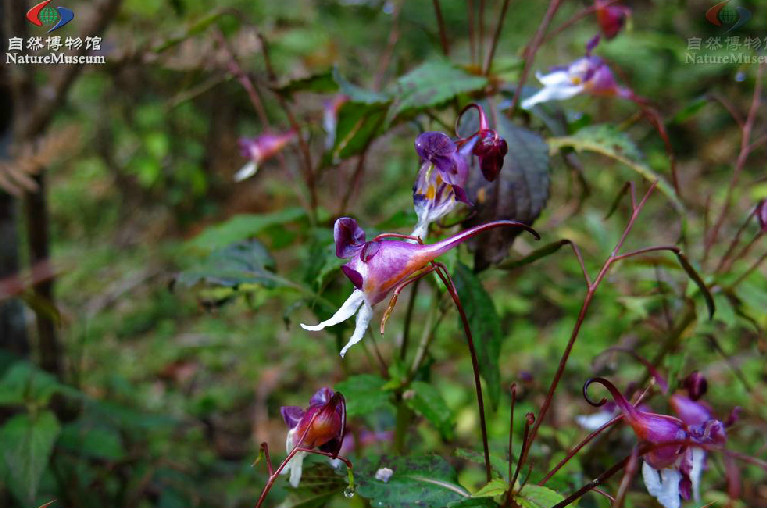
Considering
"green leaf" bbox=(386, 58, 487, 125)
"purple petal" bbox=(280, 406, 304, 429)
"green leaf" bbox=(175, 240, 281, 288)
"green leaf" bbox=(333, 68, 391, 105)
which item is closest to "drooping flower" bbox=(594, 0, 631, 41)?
"green leaf" bbox=(386, 58, 487, 125)

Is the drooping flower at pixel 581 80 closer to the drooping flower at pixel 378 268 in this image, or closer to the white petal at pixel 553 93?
the white petal at pixel 553 93

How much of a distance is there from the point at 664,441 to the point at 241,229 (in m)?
0.74

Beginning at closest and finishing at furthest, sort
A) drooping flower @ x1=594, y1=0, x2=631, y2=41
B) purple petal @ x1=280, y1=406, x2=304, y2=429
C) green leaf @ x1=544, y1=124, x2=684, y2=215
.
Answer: purple petal @ x1=280, y1=406, x2=304, y2=429 → green leaf @ x1=544, y1=124, x2=684, y2=215 → drooping flower @ x1=594, y1=0, x2=631, y2=41

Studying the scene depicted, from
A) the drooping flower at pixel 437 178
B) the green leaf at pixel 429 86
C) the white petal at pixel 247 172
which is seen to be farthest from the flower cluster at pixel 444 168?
the white petal at pixel 247 172

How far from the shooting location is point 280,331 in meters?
2.42

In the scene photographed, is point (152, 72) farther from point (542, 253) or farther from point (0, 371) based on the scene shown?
point (542, 253)

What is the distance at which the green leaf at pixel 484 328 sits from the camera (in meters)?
0.76

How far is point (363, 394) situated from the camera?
809 millimetres

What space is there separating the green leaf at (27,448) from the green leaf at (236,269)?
0.46 metres

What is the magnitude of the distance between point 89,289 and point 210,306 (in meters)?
2.13

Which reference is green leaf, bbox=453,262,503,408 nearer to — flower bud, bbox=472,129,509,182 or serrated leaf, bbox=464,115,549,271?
serrated leaf, bbox=464,115,549,271

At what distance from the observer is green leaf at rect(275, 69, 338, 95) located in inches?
34.1

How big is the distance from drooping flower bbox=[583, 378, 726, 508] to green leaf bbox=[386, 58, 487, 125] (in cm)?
40

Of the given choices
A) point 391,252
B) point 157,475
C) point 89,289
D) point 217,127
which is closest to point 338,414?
point 391,252
